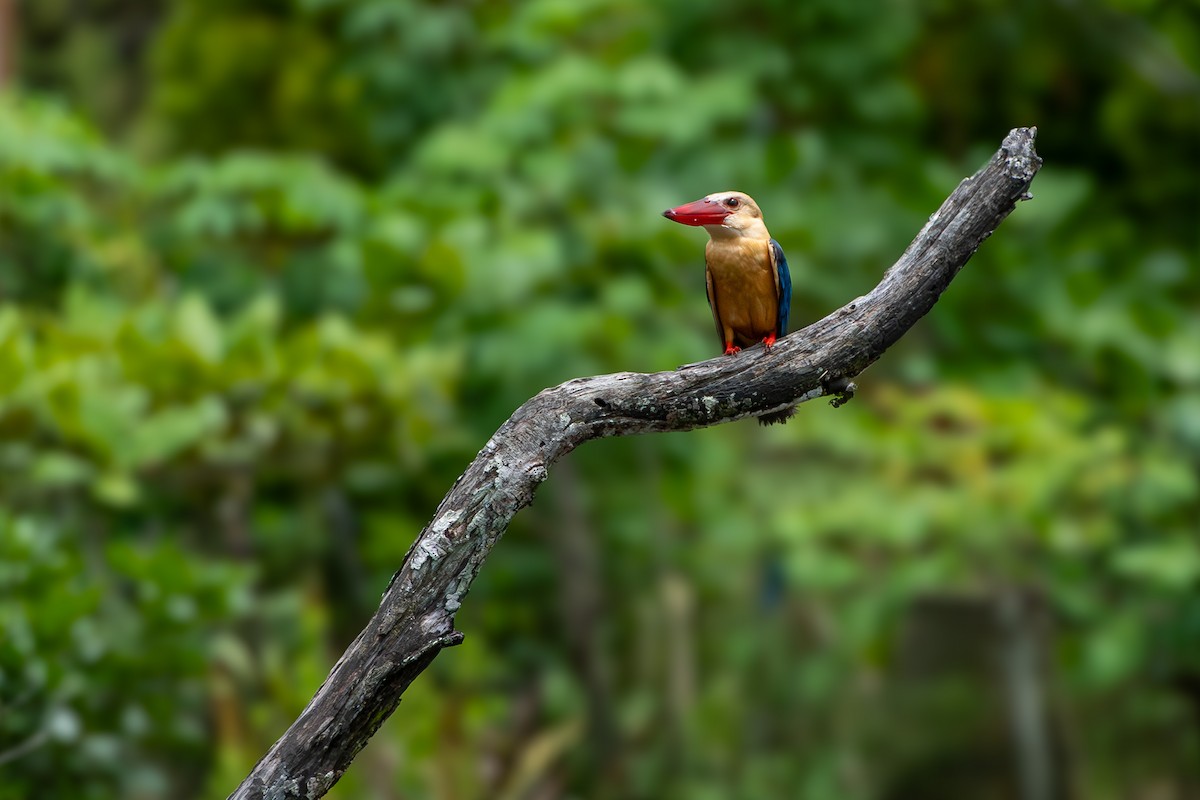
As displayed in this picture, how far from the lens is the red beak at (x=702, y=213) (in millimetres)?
2158

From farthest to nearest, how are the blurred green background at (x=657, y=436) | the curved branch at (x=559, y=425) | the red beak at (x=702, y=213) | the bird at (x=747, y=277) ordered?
the blurred green background at (x=657, y=436), the bird at (x=747, y=277), the red beak at (x=702, y=213), the curved branch at (x=559, y=425)

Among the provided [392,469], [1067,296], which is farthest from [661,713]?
[1067,296]

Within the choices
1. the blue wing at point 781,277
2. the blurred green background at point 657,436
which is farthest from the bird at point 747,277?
the blurred green background at point 657,436

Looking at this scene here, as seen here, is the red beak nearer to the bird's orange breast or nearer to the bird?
the bird

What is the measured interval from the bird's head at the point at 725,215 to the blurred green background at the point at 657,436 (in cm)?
272

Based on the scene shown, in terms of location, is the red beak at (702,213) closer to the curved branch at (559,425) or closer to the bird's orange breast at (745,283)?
the bird's orange breast at (745,283)

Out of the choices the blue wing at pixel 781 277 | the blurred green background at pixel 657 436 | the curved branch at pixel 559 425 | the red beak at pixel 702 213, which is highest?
the blurred green background at pixel 657 436

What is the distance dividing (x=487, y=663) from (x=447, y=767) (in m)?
0.69

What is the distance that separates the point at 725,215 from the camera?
2.27 metres

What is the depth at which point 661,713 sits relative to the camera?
21.5 feet

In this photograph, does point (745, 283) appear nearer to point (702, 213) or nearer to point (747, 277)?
point (747, 277)

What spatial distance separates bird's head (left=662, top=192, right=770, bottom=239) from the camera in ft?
7.19

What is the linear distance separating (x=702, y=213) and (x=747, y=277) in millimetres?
254

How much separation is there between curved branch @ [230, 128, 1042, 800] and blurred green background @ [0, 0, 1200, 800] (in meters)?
2.53
